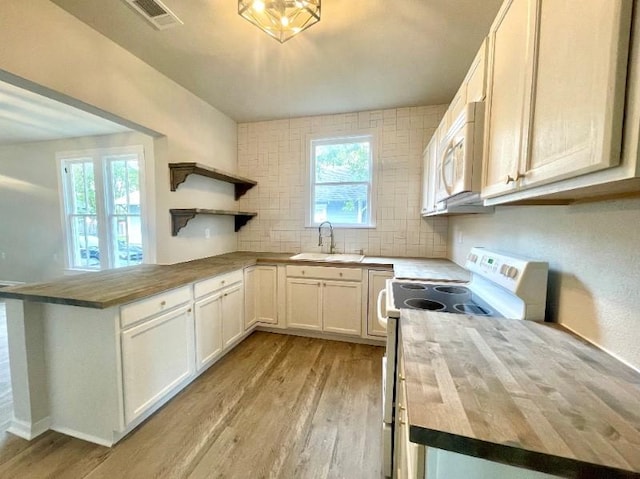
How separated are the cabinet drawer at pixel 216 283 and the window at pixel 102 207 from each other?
1744 mm

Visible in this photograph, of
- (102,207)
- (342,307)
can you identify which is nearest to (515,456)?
(342,307)

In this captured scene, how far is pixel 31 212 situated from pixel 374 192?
16.8 feet

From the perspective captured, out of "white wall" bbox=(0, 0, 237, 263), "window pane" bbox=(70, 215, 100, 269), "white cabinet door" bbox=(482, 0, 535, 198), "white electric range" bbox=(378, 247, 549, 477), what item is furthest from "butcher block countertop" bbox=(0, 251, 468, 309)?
"window pane" bbox=(70, 215, 100, 269)

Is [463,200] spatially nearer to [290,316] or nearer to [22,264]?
[290,316]

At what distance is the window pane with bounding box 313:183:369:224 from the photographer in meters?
3.29

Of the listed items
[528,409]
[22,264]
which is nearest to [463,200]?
[528,409]

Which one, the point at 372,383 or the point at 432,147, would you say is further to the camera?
the point at 432,147

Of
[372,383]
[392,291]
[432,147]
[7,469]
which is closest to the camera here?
[7,469]

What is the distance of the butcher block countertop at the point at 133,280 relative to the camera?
4.77 ft

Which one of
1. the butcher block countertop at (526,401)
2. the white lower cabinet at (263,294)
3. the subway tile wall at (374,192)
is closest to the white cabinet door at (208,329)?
the white lower cabinet at (263,294)

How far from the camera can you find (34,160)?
407 cm

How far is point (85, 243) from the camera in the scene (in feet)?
13.2

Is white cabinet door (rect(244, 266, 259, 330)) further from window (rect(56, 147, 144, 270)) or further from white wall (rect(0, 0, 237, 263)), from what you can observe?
window (rect(56, 147, 144, 270))

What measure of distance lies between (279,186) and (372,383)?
241 cm
